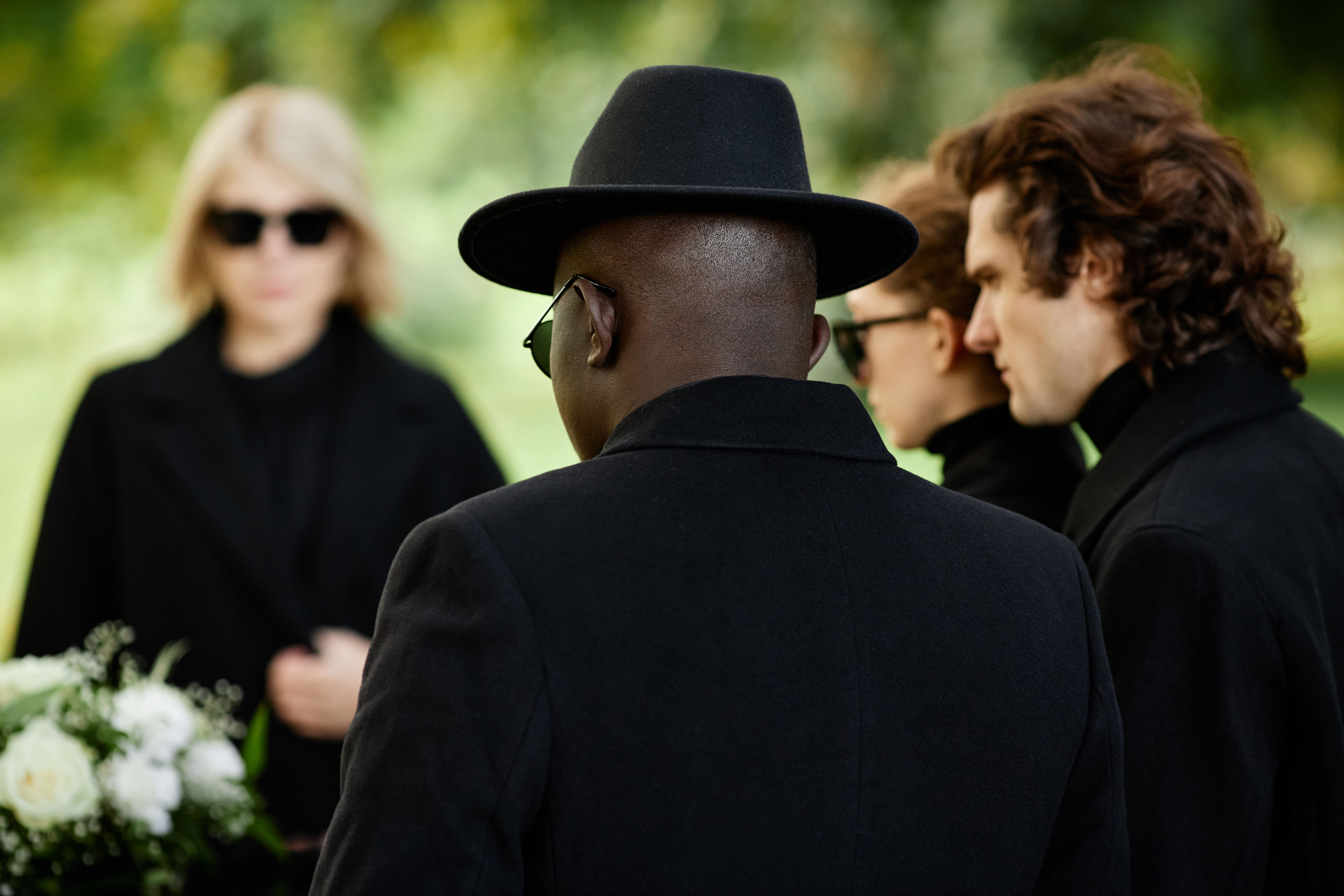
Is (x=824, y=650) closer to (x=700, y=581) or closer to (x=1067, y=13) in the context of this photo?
(x=700, y=581)

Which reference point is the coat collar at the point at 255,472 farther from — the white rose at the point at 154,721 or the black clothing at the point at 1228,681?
the black clothing at the point at 1228,681

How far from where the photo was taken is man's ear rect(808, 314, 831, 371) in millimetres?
1411

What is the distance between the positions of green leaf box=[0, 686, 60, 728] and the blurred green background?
544 cm

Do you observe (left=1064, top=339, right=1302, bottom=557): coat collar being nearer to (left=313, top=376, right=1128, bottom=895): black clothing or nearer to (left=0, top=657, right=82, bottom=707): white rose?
(left=313, top=376, right=1128, bottom=895): black clothing

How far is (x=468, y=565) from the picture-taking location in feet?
3.78

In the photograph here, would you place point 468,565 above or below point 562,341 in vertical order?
below

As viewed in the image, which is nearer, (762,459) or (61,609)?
(762,459)

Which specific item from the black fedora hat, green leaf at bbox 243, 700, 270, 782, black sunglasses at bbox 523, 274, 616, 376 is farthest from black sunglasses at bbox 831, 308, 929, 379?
green leaf at bbox 243, 700, 270, 782

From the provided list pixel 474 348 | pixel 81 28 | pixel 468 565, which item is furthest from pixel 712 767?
pixel 81 28

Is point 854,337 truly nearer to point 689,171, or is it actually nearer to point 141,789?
point 689,171

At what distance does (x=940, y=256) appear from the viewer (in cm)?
237

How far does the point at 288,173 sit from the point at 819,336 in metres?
2.49

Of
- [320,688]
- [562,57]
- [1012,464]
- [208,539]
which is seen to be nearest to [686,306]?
[1012,464]

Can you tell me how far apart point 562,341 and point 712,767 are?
47 centimetres
